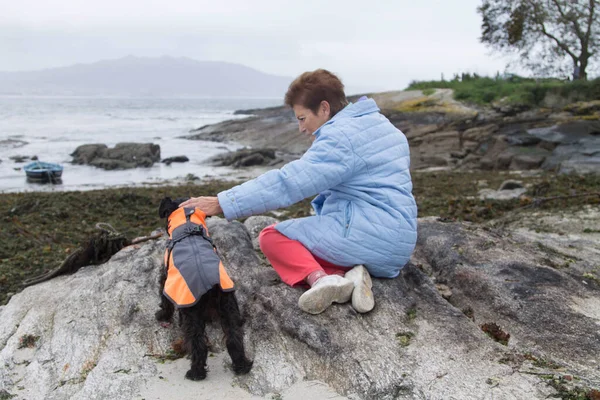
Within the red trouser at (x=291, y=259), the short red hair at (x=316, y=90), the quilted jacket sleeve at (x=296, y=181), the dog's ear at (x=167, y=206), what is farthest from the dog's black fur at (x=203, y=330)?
the short red hair at (x=316, y=90)

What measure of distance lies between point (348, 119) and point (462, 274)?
6.76 feet

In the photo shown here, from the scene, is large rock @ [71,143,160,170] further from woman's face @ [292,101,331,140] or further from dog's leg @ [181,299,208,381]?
dog's leg @ [181,299,208,381]

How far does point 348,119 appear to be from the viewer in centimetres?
473

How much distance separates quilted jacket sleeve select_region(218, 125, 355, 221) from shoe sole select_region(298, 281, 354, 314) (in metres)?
0.75

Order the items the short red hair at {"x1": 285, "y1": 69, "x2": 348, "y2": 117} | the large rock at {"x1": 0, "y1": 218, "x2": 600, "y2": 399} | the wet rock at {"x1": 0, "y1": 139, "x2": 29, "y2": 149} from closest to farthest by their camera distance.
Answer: the large rock at {"x1": 0, "y1": 218, "x2": 600, "y2": 399} < the short red hair at {"x1": 285, "y1": 69, "x2": 348, "y2": 117} < the wet rock at {"x1": 0, "y1": 139, "x2": 29, "y2": 149}

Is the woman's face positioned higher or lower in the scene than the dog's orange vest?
higher

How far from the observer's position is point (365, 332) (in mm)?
4422

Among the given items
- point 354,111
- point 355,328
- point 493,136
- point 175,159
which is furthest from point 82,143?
point 355,328

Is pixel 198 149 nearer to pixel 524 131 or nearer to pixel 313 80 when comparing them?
pixel 524 131

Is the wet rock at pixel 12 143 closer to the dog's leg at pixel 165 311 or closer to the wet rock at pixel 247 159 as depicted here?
the wet rock at pixel 247 159

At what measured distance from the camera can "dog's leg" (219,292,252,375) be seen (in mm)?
4168

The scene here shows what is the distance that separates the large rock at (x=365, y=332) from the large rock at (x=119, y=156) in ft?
79.0

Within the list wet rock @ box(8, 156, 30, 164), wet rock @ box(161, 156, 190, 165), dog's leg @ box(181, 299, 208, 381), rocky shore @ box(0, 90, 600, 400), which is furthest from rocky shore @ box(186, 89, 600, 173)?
dog's leg @ box(181, 299, 208, 381)

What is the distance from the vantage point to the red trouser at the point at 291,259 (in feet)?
16.1
